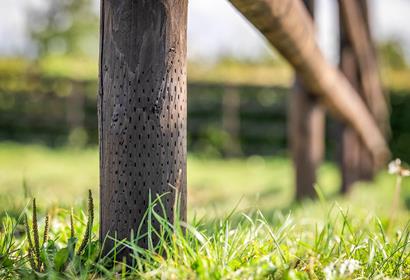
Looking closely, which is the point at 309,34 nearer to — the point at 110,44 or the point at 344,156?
the point at 110,44

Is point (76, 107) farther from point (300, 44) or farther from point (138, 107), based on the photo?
point (138, 107)

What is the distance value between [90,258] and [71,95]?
34.8 feet

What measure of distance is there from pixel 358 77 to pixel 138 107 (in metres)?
5.45

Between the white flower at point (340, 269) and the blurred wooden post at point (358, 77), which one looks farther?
the blurred wooden post at point (358, 77)

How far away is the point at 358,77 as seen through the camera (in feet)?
21.1

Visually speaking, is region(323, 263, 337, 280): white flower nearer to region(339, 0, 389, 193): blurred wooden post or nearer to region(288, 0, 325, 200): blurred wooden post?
region(288, 0, 325, 200): blurred wooden post

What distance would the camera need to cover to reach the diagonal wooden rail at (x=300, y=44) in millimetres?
2006

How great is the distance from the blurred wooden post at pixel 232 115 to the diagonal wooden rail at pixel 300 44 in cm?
555

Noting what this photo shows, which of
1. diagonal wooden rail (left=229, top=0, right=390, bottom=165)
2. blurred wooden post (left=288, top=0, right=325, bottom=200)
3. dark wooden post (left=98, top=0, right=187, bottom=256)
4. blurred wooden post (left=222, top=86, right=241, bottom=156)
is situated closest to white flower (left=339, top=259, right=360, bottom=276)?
dark wooden post (left=98, top=0, right=187, bottom=256)

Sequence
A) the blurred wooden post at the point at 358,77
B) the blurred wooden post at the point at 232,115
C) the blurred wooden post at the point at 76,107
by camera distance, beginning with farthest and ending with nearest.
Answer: the blurred wooden post at the point at 76,107, the blurred wooden post at the point at 232,115, the blurred wooden post at the point at 358,77

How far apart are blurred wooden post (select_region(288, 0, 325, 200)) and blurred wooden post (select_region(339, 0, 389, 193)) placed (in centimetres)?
113

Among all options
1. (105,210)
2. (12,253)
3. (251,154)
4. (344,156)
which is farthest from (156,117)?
(251,154)

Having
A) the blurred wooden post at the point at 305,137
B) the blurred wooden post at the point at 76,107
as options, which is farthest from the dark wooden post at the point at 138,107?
the blurred wooden post at the point at 76,107

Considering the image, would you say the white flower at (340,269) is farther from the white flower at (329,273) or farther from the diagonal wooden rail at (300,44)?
the diagonal wooden rail at (300,44)
